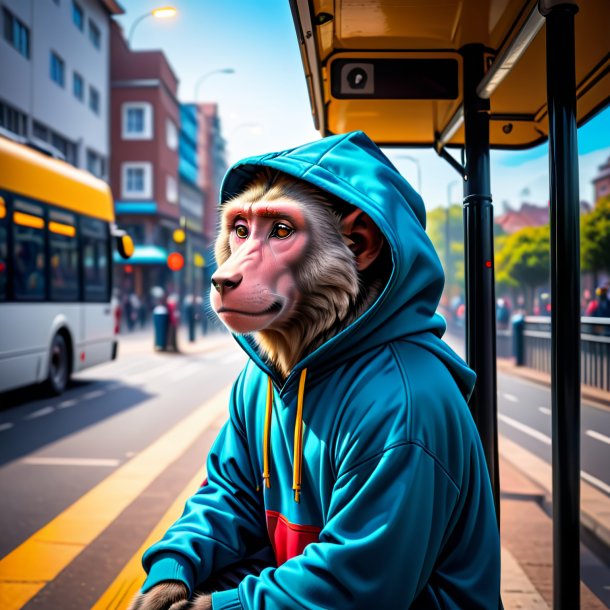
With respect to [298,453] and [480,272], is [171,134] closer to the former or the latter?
[480,272]

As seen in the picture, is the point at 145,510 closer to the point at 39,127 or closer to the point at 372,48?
the point at 372,48

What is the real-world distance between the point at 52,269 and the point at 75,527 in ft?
18.4

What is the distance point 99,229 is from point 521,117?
28.6ft

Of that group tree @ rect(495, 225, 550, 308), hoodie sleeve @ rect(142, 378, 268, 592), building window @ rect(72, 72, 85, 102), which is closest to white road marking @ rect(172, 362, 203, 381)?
tree @ rect(495, 225, 550, 308)

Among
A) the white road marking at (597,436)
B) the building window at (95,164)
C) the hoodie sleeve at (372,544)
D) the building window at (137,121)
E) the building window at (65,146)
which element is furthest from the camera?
the building window at (137,121)

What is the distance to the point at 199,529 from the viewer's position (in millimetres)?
1522

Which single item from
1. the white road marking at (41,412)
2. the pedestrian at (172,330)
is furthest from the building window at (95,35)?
the white road marking at (41,412)

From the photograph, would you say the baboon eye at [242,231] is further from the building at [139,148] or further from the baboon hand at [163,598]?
the building at [139,148]

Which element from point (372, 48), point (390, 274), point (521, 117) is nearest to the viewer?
point (390, 274)

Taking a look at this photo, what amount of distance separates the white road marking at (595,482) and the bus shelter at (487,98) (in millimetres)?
2195

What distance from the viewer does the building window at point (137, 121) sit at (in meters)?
34.2

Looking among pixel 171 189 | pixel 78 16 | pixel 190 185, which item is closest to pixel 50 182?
pixel 78 16

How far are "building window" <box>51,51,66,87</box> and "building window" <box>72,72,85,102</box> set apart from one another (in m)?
1.38

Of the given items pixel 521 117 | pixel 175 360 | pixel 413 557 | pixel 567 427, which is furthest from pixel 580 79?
pixel 175 360
